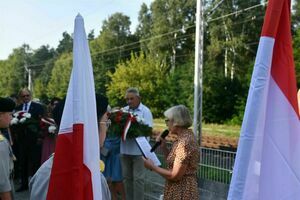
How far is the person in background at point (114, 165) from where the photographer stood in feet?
23.7

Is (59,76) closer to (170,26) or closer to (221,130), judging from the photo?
(170,26)

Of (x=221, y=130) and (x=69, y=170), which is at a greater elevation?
(x=69, y=170)

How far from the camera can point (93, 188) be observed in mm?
2268

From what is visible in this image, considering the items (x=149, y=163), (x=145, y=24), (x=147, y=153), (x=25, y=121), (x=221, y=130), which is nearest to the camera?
(x=149, y=163)

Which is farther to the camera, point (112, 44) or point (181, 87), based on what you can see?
point (112, 44)

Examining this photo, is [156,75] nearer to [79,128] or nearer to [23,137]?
[23,137]

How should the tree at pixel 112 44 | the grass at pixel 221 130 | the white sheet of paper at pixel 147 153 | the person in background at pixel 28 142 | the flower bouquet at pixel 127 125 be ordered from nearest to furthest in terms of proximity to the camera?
the white sheet of paper at pixel 147 153, the flower bouquet at pixel 127 125, the person in background at pixel 28 142, the grass at pixel 221 130, the tree at pixel 112 44

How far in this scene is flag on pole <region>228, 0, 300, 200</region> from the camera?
220 cm

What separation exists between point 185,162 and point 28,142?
19.6ft

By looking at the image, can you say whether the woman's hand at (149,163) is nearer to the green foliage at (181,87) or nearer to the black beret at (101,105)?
the black beret at (101,105)

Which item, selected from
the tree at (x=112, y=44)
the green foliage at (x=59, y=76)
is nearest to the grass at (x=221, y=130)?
the tree at (x=112, y=44)

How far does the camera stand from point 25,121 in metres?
8.92

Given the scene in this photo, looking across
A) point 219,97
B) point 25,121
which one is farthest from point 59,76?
point 25,121

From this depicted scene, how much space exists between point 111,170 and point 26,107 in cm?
289
